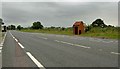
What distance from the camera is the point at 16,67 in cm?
928

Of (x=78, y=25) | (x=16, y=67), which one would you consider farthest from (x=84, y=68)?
(x=78, y=25)

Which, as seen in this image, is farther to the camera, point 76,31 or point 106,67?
point 76,31

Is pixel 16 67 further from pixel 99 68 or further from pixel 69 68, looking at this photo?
pixel 99 68

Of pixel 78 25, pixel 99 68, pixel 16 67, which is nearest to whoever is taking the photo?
pixel 99 68

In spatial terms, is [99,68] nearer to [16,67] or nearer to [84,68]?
[84,68]

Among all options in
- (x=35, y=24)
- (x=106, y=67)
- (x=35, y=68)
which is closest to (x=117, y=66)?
(x=106, y=67)

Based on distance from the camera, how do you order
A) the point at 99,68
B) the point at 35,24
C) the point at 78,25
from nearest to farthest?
the point at 99,68 → the point at 78,25 → the point at 35,24

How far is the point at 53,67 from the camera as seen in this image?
29.7 feet

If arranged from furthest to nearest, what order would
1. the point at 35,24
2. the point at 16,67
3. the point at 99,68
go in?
the point at 35,24, the point at 16,67, the point at 99,68

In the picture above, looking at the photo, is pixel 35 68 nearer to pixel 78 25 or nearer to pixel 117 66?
pixel 117 66

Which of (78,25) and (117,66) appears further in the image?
(78,25)

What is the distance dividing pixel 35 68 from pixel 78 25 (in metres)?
51.7

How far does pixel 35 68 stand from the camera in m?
9.05

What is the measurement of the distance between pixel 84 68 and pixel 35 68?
66.3 inches
